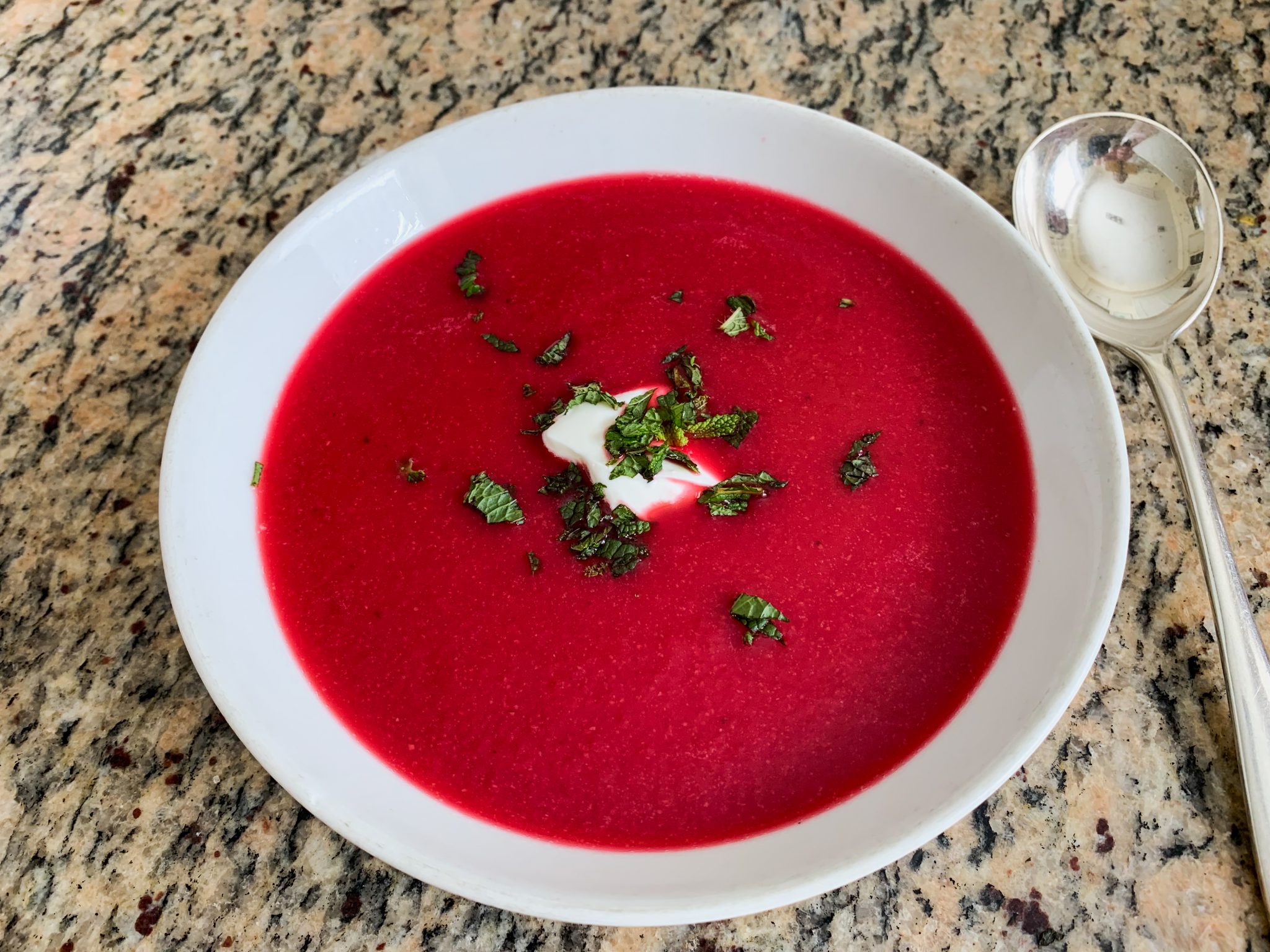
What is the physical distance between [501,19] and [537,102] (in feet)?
1.81

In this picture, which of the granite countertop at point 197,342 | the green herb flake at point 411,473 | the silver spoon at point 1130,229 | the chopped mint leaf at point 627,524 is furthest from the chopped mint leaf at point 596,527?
the silver spoon at point 1130,229

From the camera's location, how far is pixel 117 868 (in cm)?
166


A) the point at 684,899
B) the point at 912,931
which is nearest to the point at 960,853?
the point at 912,931

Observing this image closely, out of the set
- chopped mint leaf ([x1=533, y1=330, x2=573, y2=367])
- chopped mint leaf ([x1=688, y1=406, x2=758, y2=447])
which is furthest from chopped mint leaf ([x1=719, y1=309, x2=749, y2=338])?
chopped mint leaf ([x1=533, y1=330, x2=573, y2=367])

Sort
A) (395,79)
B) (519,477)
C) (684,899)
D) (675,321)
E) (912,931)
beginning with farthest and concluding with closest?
(395,79)
(675,321)
(519,477)
(912,931)
(684,899)

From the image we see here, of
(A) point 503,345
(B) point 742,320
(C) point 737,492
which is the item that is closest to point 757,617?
(C) point 737,492

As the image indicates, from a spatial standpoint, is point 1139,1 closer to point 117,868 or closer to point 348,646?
point 348,646

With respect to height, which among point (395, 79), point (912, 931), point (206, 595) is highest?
point (395, 79)

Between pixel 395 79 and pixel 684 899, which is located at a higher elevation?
pixel 395 79

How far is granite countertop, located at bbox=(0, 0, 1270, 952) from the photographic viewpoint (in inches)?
63.7

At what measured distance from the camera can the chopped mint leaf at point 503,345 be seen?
188 centimetres

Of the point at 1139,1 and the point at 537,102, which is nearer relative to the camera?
the point at 537,102

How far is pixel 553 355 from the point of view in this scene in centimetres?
188

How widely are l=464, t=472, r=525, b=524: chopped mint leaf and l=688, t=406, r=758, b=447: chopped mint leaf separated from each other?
0.33 metres
